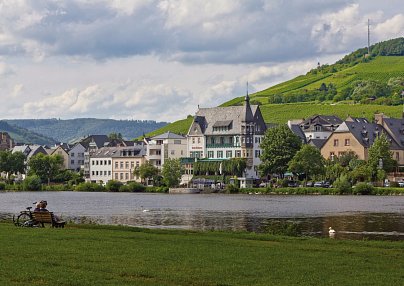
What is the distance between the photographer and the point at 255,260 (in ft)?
82.4

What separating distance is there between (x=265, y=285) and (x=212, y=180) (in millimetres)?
145478

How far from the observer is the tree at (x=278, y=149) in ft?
493

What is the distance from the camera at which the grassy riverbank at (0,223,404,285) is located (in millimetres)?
21344

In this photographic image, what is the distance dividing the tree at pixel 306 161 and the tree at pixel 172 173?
26.7 meters

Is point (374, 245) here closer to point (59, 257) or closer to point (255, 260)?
point (255, 260)

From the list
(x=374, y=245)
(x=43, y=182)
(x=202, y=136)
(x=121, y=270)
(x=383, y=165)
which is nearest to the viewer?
(x=121, y=270)

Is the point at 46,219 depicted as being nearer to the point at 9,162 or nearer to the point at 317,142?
the point at 317,142

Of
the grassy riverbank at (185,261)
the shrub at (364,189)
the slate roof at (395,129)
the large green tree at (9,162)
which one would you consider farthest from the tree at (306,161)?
the grassy riverbank at (185,261)

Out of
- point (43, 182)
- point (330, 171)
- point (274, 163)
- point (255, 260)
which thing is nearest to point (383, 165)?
point (330, 171)

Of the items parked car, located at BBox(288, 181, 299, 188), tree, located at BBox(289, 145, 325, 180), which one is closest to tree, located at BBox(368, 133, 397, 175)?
tree, located at BBox(289, 145, 325, 180)

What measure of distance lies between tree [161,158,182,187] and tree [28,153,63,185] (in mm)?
37310

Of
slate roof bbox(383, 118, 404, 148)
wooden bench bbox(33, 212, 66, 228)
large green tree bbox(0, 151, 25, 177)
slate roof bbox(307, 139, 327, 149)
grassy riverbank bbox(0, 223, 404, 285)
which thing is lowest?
grassy riverbank bbox(0, 223, 404, 285)

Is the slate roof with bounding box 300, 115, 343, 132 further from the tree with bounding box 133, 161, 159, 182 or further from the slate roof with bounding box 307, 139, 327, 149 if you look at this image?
the tree with bounding box 133, 161, 159, 182

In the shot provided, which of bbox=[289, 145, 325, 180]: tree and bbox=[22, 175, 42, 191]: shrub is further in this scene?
bbox=[22, 175, 42, 191]: shrub
